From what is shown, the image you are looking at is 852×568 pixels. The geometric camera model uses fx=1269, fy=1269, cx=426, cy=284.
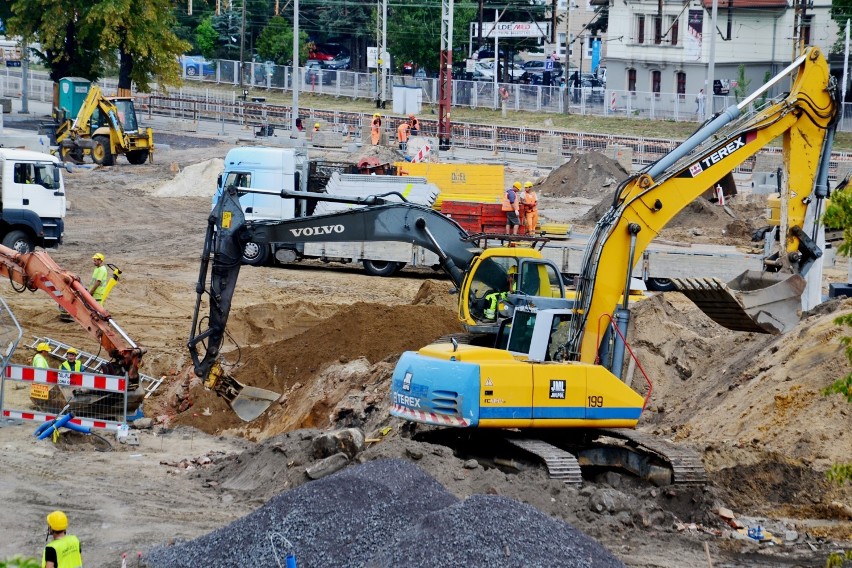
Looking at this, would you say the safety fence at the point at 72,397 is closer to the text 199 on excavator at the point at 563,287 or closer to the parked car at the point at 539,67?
the text 199 on excavator at the point at 563,287

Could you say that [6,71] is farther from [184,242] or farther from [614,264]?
[614,264]

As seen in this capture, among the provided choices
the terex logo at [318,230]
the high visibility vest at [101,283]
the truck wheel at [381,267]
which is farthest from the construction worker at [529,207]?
the terex logo at [318,230]

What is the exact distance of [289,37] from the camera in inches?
3083

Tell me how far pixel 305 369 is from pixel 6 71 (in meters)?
57.7

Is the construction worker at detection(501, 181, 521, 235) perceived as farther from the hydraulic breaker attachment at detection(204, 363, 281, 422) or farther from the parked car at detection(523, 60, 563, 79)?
the parked car at detection(523, 60, 563, 79)

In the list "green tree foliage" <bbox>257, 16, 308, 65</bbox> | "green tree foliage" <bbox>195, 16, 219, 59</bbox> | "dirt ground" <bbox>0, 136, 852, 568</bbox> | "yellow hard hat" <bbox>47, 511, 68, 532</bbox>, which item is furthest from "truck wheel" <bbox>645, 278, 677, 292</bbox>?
"green tree foliage" <bbox>195, 16, 219, 59</bbox>

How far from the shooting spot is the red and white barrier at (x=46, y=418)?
16.5 m

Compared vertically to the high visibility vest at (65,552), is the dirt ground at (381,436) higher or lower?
lower

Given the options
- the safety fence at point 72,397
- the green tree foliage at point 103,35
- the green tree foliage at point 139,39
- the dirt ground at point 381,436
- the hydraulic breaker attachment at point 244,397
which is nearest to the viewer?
the dirt ground at point 381,436

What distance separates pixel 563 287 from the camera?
14.7 metres

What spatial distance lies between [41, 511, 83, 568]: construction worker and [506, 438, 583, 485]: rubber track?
17.2ft

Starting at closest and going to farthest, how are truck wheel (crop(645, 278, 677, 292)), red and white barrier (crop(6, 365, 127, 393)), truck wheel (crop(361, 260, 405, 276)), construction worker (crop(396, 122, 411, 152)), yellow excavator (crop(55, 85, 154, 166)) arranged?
red and white barrier (crop(6, 365, 127, 393)) < truck wheel (crop(645, 278, 677, 292)) < truck wheel (crop(361, 260, 405, 276)) < construction worker (crop(396, 122, 411, 152)) < yellow excavator (crop(55, 85, 154, 166))

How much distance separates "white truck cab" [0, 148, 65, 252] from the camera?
28.0 m

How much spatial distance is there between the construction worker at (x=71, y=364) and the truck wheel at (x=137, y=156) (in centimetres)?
2857
